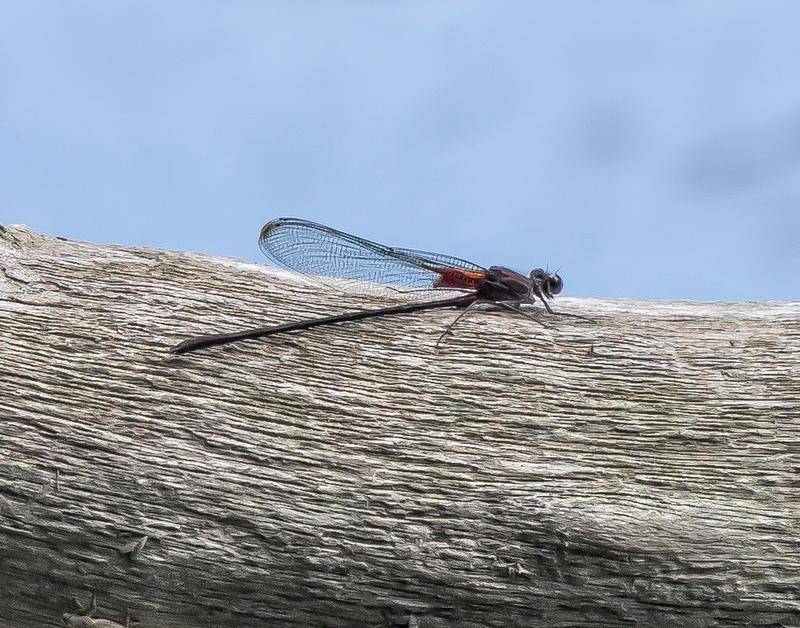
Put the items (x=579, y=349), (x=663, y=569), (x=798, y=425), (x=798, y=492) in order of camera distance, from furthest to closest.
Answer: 1. (x=579, y=349)
2. (x=798, y=425)
3. (x=798, y=492)
4. (x=663, y=569)

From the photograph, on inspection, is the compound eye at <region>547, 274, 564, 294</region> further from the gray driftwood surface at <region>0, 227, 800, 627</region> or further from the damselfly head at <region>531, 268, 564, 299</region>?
the gray driftwood surface at <region>0, 227, 800, 627</region>

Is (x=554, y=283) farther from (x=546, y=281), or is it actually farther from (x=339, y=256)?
(x=339, y=256)

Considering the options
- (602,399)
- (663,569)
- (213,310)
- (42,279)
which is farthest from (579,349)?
(42,279)

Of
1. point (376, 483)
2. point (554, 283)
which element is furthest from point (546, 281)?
point (376, 483)

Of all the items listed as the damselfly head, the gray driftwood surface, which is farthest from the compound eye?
the gray driftwood surface

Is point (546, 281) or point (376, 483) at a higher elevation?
point (546, 281)

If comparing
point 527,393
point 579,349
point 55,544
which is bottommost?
point 55,544

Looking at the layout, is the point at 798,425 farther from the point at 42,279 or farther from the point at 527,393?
the point at 42,279
